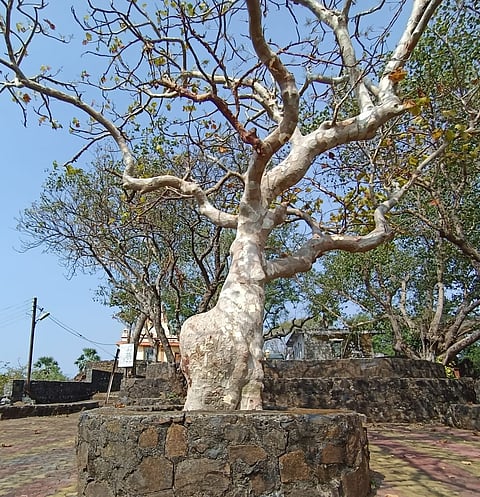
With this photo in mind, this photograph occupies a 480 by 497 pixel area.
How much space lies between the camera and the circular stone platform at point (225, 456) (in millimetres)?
3277

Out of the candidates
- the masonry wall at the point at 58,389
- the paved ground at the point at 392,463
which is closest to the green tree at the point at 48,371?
the masonry wall at the point at 58,389

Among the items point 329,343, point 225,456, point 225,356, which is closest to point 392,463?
point 225,356

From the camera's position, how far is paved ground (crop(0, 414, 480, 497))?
13.8 ft

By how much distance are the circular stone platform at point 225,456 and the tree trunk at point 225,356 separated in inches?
43.7

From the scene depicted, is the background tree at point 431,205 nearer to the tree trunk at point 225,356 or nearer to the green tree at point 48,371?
the tree trunk at point 225,356

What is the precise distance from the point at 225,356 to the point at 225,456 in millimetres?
1340

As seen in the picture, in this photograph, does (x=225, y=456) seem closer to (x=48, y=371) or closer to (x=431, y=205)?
(x=431, y=205)

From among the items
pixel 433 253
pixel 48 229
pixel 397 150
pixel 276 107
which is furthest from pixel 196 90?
pixel 433 253

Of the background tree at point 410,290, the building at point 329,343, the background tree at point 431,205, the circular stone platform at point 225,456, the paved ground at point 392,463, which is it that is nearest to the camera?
the circular stone platform at point 225,456

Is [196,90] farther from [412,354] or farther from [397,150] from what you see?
[412,354]

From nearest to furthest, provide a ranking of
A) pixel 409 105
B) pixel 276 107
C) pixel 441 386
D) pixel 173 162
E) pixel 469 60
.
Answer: pixel 409 105, pixel 276 107, pixel 441 386, pixel 469 60, pixel 173 162

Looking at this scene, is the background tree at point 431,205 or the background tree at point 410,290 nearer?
the background tree at point 431,205

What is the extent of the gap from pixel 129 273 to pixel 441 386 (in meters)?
9.33

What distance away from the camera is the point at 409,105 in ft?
18.0
